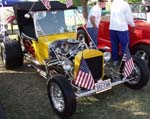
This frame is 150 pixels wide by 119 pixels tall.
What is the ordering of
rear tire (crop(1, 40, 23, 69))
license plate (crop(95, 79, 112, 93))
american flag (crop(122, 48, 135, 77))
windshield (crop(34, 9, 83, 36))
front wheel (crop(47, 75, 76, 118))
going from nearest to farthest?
1. front wheel (crop(47, 75, 76, 118))
2. license plate (crop(95, 79, 112, 93))
3. american flag (crop(122, 48, 135, 77))
4. windshield (crop(34, 9, 83, 36))
5. rear tire (crop(1, 40, 23, 69))

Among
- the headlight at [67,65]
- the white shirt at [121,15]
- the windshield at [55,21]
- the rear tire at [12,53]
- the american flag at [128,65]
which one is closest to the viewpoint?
the headlight at [67,65]

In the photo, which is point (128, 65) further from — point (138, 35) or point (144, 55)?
point (138, 35)

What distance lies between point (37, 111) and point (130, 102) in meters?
1.61

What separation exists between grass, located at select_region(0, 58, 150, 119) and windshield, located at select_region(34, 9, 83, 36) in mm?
1112

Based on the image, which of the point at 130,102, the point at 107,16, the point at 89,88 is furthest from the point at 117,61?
the point at 89,88

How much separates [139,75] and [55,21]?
224 cm

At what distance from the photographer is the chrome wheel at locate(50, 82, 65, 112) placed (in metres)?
4.84

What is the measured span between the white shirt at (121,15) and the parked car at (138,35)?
461 millimetres

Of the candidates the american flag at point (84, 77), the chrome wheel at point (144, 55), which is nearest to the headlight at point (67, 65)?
the american flag at point (84, 77)

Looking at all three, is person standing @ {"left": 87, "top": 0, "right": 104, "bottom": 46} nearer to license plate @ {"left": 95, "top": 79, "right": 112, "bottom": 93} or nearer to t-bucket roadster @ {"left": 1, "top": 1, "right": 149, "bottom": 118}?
t-bucket roadster @ {"left": 1, "top": 1, "right": 149, "bottom": 118}

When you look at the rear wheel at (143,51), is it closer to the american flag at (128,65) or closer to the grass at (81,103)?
the grass at (81,103)

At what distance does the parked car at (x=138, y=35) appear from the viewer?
7.05 m

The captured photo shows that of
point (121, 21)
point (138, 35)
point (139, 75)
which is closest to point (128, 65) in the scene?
point (139, 75)

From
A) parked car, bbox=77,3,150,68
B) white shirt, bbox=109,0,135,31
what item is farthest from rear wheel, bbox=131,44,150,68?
white shirt, bbox=109,0,135,31
